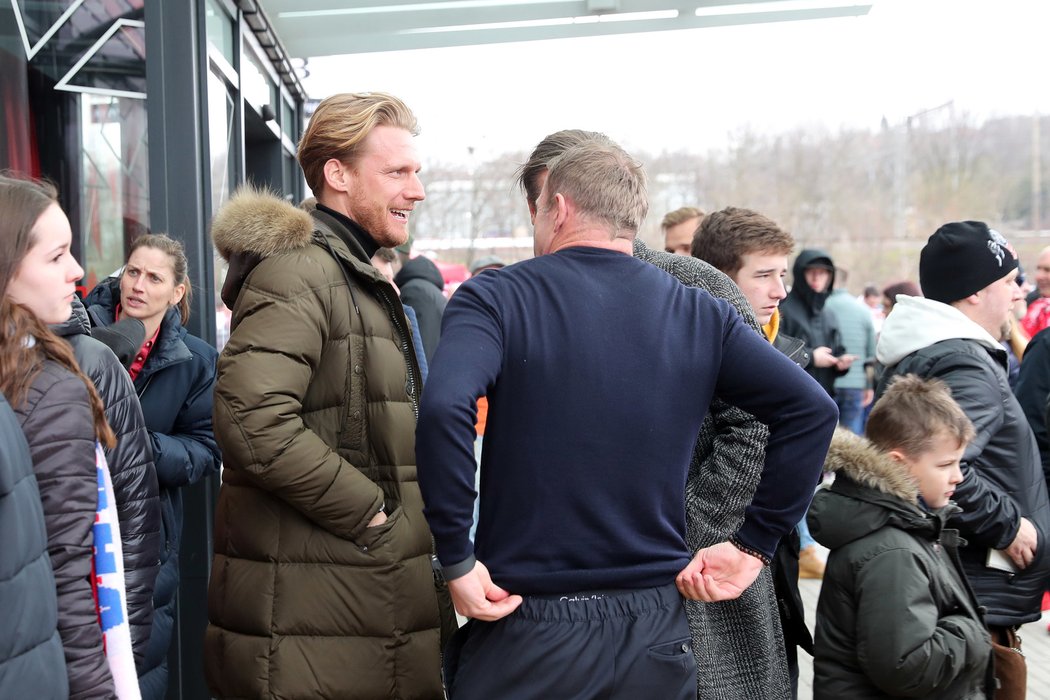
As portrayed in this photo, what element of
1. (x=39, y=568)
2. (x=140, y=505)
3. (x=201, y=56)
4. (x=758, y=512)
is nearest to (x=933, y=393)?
(x=758, y=512)

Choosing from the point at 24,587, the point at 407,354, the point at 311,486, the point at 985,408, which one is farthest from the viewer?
the point at 985,408

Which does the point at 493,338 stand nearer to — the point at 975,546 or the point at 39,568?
A: the point at 39,568

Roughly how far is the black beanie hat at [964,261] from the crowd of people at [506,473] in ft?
0.12

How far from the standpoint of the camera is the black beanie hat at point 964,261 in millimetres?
3695

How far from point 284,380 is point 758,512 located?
1100 mm

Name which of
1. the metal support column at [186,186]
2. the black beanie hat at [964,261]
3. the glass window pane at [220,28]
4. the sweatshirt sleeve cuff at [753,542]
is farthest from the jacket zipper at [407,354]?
the glass window pane at [220,28]

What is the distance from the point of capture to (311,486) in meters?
2.41

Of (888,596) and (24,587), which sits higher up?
(24,587)

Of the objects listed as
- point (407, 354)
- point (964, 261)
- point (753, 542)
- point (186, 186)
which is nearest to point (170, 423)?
point (186, 186)

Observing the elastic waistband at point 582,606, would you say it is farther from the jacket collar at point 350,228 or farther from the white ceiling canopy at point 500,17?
the white ceiling canopy at point 500,17

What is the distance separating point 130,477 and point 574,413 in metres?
1.16

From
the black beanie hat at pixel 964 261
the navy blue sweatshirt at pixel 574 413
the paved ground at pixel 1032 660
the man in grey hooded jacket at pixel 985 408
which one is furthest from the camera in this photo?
the paved ground at pixel 1032 660

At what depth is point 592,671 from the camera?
2008 mm

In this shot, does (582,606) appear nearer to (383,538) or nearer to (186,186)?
(383,538)
